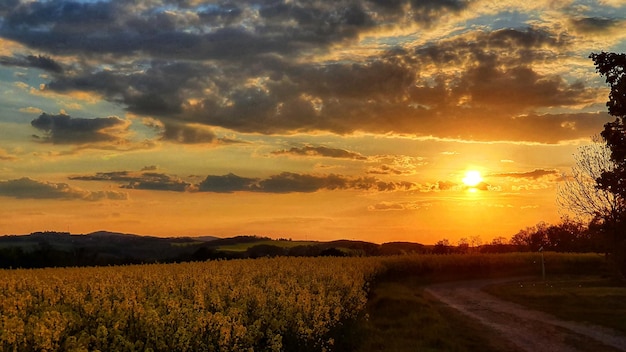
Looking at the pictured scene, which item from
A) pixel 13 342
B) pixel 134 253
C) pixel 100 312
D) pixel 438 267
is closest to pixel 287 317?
pixel 100 312

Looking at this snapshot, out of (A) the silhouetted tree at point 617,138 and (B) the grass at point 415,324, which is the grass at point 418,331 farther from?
(A) the silhouetted tree at point 617,138

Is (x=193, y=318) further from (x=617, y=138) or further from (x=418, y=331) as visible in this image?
(x=617, y=138)

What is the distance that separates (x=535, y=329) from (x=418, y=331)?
5.60m

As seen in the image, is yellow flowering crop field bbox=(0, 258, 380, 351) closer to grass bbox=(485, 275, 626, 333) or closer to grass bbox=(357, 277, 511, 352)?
grass bbox=(357, 277, 511, 352)

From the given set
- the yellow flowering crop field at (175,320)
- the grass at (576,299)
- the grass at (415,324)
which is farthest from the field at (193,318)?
the grass at (576,299)

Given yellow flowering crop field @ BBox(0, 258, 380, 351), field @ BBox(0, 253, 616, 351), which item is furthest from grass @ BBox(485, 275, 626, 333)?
yellow flowering crop field @ BBox(0, 258, 380, 351)

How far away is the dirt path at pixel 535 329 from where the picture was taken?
2227cm

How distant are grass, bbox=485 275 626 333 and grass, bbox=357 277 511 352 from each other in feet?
19.7

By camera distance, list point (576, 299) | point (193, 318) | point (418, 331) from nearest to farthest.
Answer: point (193, 318) → point (418, 331) → point (576, 299)

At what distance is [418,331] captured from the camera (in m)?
24.0

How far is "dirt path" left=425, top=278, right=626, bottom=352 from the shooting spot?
22266mm

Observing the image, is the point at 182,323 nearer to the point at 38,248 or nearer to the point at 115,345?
the point at 115,345

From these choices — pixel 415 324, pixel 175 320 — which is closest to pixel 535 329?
pixel 415 324

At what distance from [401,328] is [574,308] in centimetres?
1441
